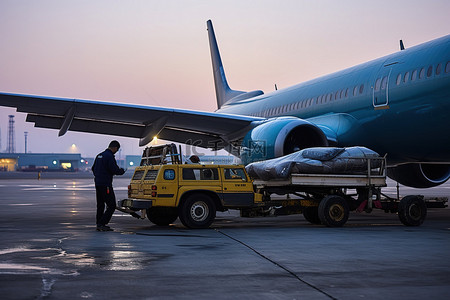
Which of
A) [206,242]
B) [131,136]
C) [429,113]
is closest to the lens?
[206,242]

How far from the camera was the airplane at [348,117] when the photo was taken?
14922 mm

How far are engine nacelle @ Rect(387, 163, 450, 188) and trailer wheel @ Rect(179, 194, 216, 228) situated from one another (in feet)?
26.0

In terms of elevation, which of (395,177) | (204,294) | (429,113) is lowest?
(204,294)

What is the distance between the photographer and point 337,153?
527 inches

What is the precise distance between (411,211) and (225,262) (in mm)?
6659

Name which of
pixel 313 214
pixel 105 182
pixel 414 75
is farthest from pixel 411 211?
pixel 105 182

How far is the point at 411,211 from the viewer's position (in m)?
13.1

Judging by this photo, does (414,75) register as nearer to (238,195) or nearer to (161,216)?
(238,195)

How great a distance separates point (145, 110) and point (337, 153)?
6.89m

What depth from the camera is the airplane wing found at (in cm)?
1766

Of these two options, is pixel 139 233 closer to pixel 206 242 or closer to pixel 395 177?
pixel 206 242

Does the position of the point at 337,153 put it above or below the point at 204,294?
above

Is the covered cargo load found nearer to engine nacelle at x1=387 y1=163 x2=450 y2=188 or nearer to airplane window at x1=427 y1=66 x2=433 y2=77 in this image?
airplane window at x1=427 y1=66 x2=433 y2=77

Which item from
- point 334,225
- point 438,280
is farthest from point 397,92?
point 438,280
